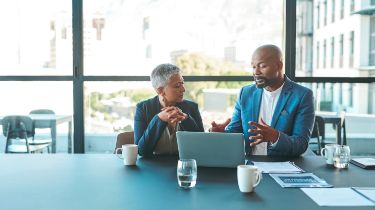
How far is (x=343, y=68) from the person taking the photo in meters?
4.29

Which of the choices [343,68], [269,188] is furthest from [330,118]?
[269,188]

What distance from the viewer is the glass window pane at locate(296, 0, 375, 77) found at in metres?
4.23

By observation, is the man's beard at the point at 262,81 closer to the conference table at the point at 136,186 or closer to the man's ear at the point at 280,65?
the man's ear at the point at 280,65

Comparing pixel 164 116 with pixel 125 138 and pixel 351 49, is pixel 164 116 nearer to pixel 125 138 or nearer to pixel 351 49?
pixel 125 138

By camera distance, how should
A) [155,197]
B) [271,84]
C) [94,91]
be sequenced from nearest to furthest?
[155,197] < [271,84] < [94,91]

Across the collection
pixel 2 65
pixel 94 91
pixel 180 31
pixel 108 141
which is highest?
pixel 180 31

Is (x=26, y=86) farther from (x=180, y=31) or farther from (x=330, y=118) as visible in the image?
(x=330, y=118)

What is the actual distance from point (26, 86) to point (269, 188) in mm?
3284

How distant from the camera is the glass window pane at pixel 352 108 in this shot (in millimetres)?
4281

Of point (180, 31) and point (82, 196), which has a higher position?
point (180, 31)

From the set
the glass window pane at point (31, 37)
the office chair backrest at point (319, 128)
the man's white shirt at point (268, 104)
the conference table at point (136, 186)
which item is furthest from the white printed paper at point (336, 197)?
the glass window pane at point (31, 37)

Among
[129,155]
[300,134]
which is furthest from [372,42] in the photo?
[129,155]

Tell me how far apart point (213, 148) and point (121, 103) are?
2504 mm

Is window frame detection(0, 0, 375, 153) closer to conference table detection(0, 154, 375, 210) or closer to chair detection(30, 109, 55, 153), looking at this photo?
chair detection(30, 109, 55, 153)
